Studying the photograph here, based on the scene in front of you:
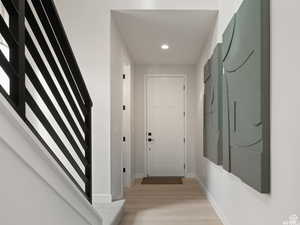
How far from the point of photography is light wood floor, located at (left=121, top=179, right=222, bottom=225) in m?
3.53

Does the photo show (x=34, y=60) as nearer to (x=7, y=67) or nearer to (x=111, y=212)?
(x=7, y=67)

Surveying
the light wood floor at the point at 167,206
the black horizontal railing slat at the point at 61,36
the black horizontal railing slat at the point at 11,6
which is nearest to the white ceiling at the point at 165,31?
the black horizontal railing slat at the point at 61,36

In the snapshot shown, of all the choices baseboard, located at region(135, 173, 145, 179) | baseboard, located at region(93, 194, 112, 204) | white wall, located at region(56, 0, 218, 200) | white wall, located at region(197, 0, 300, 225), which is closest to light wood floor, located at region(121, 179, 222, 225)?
baseboard, located at region(93, 194, 112, 204)

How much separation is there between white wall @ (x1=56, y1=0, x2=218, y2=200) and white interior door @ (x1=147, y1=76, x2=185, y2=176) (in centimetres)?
303

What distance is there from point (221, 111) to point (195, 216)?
1.42m

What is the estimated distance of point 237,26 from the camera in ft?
8.05

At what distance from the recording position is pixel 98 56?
377 cm

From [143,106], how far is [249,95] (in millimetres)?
4728

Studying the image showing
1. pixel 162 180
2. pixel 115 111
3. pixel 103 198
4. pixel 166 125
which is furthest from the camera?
pixel 166 125

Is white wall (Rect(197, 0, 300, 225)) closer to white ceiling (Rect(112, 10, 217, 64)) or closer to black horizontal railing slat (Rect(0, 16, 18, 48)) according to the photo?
black horizontal railing slat (Rect(0, 16, 18, 48))

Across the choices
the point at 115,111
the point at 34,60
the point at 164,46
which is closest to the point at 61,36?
the point at 34,60

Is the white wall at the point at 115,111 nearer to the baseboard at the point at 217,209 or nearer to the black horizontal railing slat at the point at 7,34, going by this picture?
the baseboard at the point at 217,209

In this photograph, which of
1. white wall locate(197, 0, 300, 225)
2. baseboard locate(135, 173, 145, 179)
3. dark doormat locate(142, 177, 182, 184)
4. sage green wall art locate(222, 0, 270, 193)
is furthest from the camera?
baseboard locate(135, 173, 145, 179)
